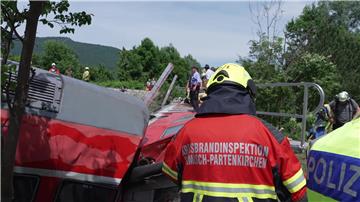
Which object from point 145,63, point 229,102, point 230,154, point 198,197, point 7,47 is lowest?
point 198,197

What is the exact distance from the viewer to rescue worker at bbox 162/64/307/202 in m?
2.91

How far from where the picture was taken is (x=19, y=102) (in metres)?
3.48

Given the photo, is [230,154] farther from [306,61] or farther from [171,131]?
[306,61]

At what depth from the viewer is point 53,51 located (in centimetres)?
4831

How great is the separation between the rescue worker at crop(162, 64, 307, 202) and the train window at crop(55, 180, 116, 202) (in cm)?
128

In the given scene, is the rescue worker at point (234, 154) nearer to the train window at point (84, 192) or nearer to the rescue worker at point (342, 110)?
the train window at point (84, 192)

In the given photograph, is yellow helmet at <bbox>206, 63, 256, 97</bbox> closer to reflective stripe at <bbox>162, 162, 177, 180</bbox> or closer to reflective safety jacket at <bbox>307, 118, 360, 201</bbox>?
reflective stripe at <bbox>162, 162, 177, 180</bbox>

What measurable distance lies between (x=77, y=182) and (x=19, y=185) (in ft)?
1.38

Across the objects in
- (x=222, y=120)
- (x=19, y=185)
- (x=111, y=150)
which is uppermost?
(x=222, y=120)

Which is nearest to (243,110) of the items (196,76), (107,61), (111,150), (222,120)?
(222,120)

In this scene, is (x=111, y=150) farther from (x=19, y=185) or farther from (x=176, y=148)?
(x=176, y=148)

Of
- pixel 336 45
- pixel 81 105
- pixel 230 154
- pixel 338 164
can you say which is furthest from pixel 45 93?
pixel 336 45

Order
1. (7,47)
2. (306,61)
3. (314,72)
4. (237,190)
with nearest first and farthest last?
(237,190) → (7,47) → (306,61) → (314,72)

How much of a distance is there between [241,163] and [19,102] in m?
1.49
